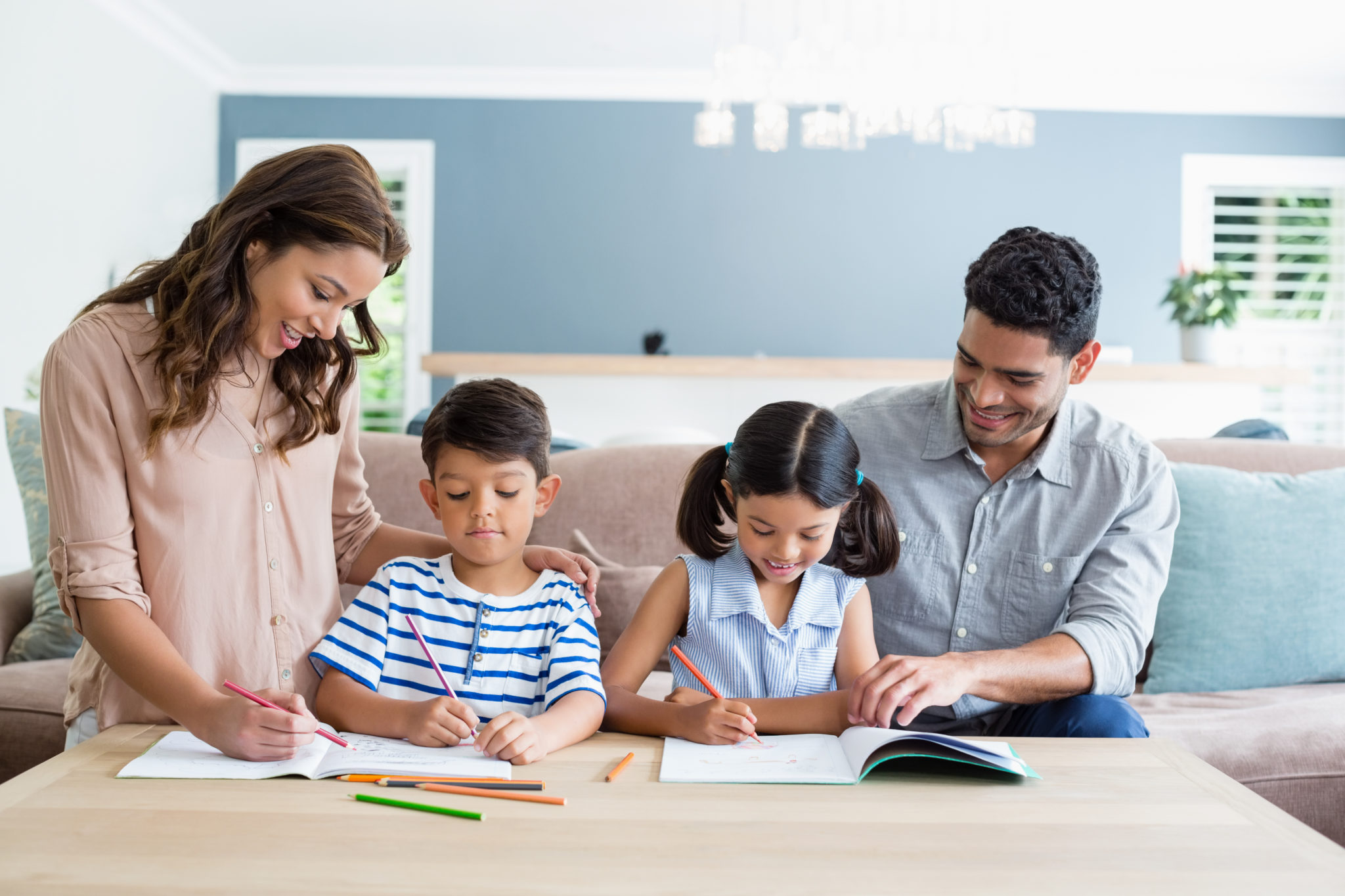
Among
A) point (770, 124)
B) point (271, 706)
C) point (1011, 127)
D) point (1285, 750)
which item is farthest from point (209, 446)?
point (1011, 127)

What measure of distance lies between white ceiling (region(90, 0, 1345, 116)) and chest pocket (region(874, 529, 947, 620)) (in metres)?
2.72

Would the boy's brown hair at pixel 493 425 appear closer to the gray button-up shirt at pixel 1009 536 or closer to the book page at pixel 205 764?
the book page at pixel 205 764

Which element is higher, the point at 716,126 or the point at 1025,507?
the point at 716,126

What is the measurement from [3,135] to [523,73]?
8.59ft

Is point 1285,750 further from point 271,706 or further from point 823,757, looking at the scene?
point 271,706

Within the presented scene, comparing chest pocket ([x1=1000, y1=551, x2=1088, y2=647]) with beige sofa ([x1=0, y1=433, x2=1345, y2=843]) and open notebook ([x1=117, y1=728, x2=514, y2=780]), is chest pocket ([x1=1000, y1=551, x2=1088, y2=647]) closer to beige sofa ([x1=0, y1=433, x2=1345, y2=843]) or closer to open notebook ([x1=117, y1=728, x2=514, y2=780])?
beige sofa ([x1=0, y1=433, x2=1345, y2=843])

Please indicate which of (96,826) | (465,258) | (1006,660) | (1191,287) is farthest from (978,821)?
(465,258)

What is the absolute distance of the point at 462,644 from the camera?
49.3 inches

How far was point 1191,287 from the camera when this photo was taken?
5.01 m

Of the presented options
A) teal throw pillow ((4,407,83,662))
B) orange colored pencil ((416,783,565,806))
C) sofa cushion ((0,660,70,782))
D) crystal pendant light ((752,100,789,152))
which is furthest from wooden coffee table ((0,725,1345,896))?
crystal pendant light ((752,100,789,152))

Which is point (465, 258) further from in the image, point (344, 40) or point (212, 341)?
point (212, 341)

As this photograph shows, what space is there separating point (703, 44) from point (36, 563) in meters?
4.11

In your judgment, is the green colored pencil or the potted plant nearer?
the green colored pencil

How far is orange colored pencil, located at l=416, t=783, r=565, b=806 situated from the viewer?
0.93 metres
